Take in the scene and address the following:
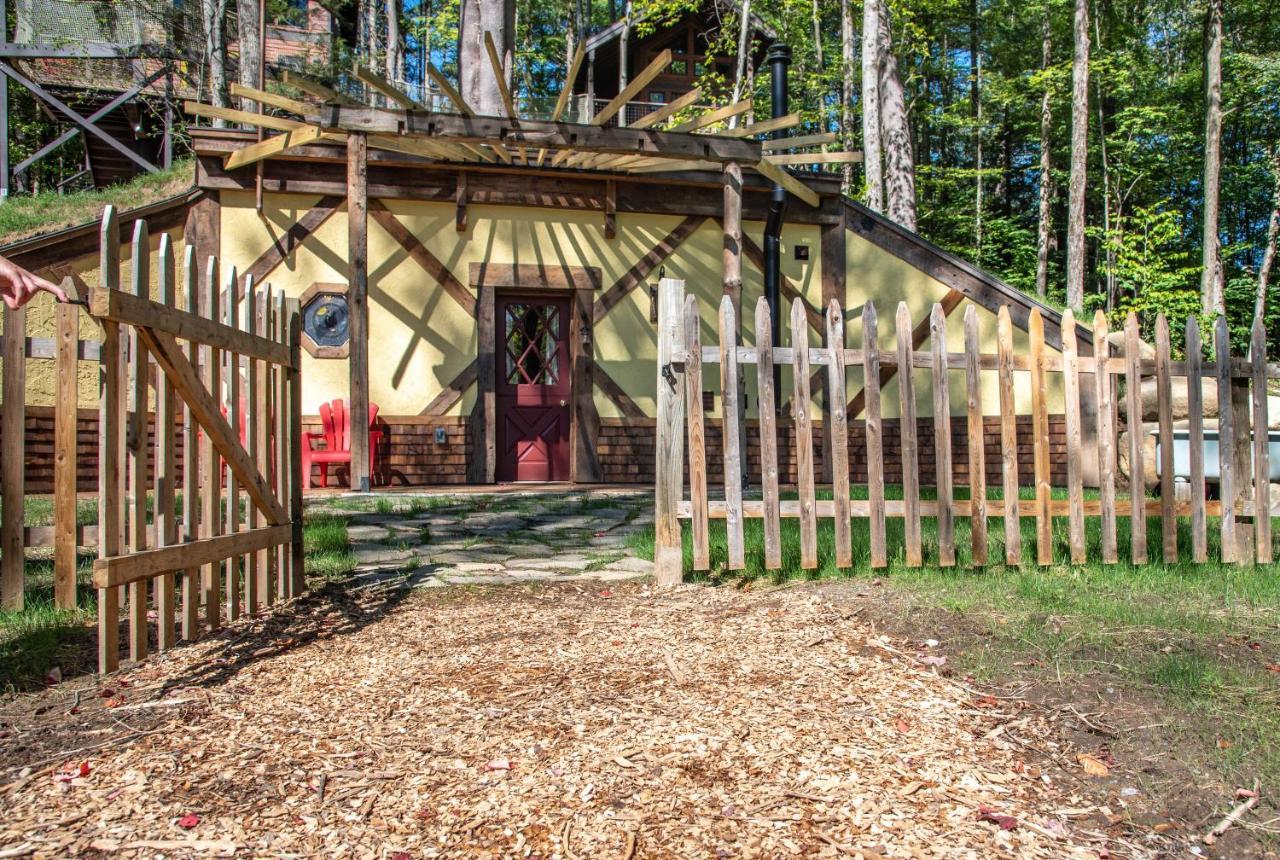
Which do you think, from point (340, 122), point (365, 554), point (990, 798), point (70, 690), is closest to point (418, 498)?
point (365, 554)

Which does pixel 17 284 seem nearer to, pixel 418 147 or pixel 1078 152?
pixel 418 147

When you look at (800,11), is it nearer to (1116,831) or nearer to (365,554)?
(365,554)

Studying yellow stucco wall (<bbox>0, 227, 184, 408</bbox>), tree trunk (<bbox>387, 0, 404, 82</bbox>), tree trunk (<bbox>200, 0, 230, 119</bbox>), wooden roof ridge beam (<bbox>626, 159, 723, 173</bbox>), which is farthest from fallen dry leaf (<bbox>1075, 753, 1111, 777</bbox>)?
tree trunk (<bbox>387, 0, 404, 82</bbox>)

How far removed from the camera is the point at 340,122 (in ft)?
25.3

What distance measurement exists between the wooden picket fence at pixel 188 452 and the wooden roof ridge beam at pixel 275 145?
167 inches

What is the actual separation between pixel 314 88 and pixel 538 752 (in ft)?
21.1

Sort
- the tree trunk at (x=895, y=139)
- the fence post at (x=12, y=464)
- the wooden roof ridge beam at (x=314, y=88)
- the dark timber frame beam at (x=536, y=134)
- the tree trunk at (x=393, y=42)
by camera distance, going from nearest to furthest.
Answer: the fence post at (x=12, y=464)
the wooden roof ridge beam at (x=314, y=88)
the dark timber frame beam at (x=536, y=134)
the tree trunk at (x=895, y=139)
the tree trunk at (x=393, y=42)

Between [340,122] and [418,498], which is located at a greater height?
[340,122]

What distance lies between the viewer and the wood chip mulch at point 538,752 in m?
2.08

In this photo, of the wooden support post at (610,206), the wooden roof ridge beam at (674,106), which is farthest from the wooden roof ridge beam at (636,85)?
the wooden support post at (610,206)

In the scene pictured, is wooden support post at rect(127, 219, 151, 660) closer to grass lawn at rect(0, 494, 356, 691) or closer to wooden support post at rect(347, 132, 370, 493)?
grass lawn at rect(0, 494, 356, 691)

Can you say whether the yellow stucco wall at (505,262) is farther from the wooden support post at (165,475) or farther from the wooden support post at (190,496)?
the wooden support post at (165,475)

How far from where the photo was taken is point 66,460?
12.0ft

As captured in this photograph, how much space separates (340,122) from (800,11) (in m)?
19.9
